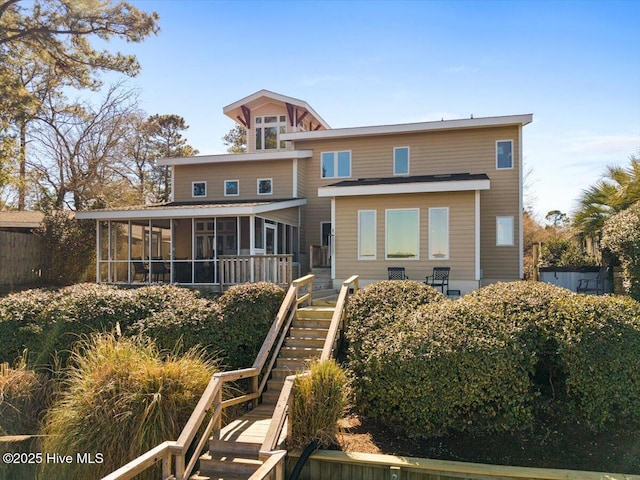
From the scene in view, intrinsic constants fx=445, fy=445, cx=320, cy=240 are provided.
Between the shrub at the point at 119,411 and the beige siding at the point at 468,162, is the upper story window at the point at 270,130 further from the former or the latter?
the shrub at the point at 119,411

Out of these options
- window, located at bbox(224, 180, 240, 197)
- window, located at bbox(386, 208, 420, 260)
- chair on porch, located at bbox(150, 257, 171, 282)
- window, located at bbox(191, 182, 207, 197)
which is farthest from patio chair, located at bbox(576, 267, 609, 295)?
window, located at bbox(191, 182, 207, 197)

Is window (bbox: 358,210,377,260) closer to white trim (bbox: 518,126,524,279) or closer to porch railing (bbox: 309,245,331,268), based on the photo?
porch railing (bbox: 309,245,331,268)

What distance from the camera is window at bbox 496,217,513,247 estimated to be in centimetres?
1519

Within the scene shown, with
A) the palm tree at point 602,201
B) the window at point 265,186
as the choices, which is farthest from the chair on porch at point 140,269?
the palm tree at point 602,201

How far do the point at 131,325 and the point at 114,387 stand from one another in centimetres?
269

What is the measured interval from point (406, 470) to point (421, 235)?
29.8ft

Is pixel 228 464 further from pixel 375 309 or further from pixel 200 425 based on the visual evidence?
pixel 375 309

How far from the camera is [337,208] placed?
1406 centimetres

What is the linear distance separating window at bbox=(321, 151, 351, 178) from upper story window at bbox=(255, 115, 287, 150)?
329 centimetres

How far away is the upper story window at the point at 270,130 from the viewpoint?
66.2ft

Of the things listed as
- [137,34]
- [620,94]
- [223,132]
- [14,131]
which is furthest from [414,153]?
[223,132]


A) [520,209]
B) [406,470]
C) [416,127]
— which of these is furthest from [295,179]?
[406,470]

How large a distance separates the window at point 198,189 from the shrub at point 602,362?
15.7 metres

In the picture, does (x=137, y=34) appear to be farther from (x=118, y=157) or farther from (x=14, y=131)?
(x=118, y=157)
